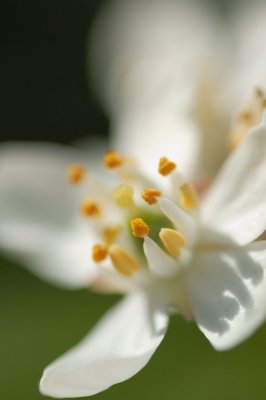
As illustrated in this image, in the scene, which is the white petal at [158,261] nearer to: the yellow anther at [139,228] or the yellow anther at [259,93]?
the yellow anther at [139,228]

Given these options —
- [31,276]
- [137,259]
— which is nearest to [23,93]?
[31,276]

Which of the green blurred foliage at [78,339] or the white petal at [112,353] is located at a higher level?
the white petal at [112,353]

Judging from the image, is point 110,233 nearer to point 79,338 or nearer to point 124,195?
point 124,195

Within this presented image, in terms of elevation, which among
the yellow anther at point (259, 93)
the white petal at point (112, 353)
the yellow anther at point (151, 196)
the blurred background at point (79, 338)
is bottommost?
the blurred background at point (79, 338)

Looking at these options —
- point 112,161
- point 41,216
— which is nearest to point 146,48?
point 41,216

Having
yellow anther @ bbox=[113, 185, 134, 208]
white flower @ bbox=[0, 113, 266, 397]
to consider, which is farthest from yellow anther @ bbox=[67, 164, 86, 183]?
yellow anther @ bbox=[113, 185, 134, 208]

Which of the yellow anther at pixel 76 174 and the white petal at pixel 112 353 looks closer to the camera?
the white petal at pixel 112 353

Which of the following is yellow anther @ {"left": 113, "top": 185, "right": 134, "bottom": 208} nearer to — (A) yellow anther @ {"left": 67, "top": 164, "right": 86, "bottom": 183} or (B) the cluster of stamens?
(B) the cluster of stamens

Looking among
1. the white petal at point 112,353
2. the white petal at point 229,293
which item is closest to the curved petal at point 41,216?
the white petal at point 112,353

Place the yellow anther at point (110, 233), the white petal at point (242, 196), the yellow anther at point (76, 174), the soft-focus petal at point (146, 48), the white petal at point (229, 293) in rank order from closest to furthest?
the white petal at point (229, 293), the white petal at point (242, 196), the yellow anther at point (110, 233), the yellow anther at point (76, 174), the soft-focus petal at point (146, 48)
